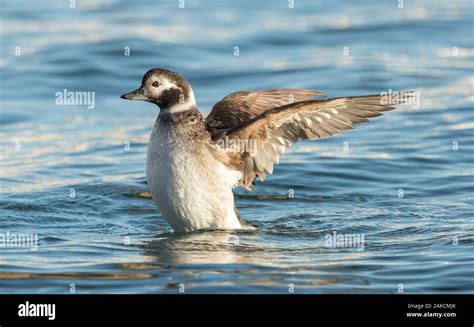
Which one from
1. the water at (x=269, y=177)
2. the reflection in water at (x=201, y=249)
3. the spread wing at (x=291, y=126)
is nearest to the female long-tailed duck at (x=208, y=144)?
the spread wing at (x=291, y=126)

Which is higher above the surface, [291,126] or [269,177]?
[291,126]

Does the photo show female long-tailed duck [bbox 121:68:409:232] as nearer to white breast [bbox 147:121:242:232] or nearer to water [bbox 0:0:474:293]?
white breast [bbox 147:121:242:232]

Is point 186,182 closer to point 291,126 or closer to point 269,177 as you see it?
point 291,126

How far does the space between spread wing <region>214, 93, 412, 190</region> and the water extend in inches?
32.2

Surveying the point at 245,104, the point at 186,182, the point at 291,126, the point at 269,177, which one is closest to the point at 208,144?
the point at 186,182

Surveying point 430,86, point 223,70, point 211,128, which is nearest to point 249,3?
point 223,70

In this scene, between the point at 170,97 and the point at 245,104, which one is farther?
the point at 245,104

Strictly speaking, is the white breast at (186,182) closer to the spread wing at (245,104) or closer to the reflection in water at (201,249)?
the reflection in water at (201,249)

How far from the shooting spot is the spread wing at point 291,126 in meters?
9.71

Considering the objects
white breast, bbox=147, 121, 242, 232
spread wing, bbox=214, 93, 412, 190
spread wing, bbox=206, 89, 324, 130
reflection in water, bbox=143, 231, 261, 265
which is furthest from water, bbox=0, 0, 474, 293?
spread wing, bbox=206, 89, 324, 130

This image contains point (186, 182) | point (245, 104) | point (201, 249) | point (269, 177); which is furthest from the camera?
point (269, 177)

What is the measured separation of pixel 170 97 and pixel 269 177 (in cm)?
352

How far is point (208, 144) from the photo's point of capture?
10023 mm
